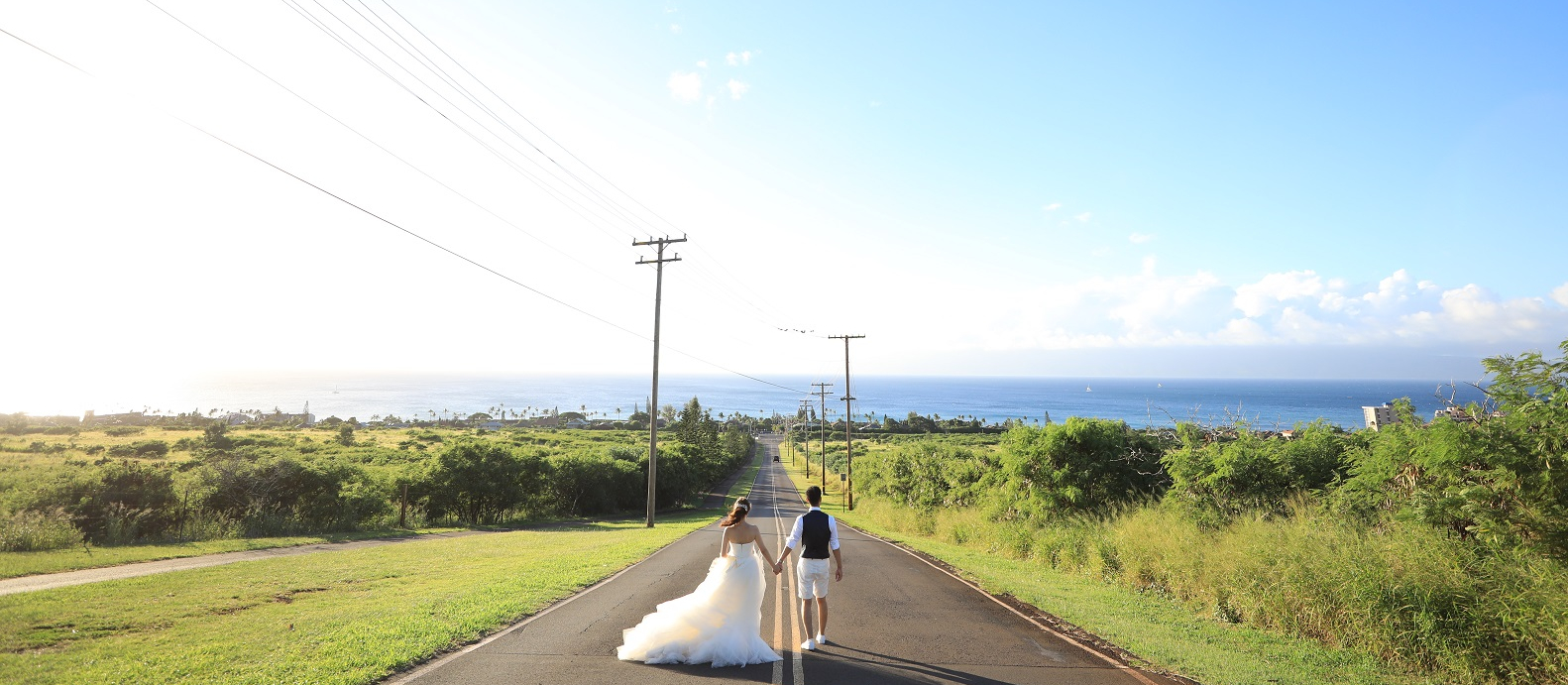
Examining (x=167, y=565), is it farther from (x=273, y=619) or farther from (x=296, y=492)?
(x=296, y=492)

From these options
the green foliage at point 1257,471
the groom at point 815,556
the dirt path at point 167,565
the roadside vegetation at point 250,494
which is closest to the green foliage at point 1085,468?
the green foliage at point 1257,471

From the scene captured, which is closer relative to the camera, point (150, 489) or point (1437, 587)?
point (1437, 587)

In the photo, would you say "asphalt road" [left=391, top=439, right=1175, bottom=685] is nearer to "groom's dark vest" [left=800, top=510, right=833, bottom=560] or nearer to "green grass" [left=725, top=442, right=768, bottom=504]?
"groom's dark vest" [left=800, top=510, right=833, bottom=560]

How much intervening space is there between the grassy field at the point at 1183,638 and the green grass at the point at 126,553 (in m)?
21.8

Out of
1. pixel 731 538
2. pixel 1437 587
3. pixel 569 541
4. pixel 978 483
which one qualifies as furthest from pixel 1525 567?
→ pixel 569 541

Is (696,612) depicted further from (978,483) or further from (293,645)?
(978,483)

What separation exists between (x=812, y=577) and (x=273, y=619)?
8122 millimetres

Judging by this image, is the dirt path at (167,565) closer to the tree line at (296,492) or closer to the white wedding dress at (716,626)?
the tree line at (296,492)

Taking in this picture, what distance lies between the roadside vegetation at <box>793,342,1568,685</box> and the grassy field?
0.05 meters

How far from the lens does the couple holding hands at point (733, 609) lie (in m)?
7.55

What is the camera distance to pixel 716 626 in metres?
7.78

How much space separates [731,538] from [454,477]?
34179mm

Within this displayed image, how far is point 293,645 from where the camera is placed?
7836 mm

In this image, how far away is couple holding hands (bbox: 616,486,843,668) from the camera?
7551mm
